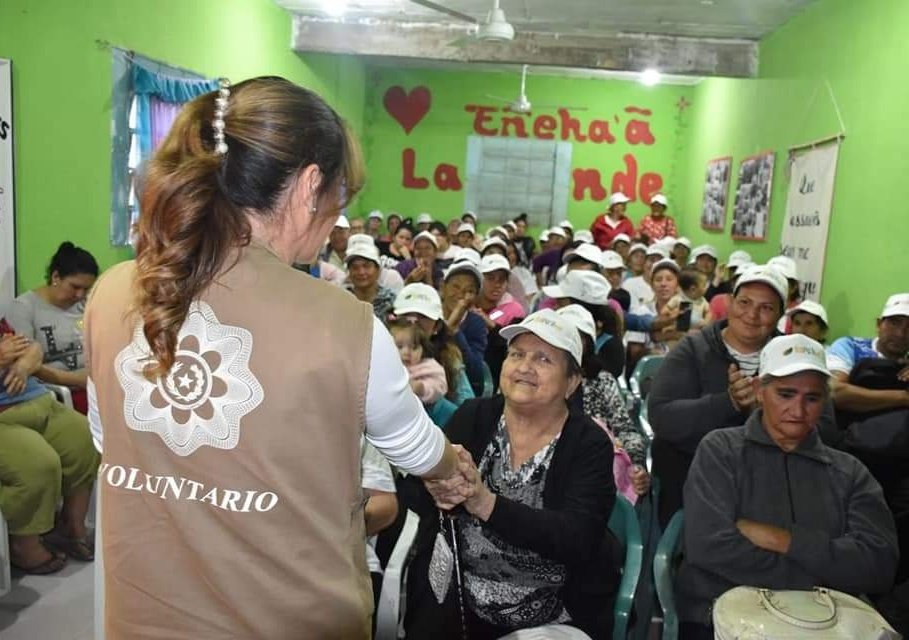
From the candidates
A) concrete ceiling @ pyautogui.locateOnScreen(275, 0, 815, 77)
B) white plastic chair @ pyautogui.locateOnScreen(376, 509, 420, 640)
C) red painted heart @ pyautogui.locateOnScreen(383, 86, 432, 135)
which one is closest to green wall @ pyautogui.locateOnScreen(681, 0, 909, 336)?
concrete ceiling @ pyautogui.locateOnScreen(275, 0, 815, 77)

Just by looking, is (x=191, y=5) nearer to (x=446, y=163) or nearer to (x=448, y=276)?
(x=448, y=276)

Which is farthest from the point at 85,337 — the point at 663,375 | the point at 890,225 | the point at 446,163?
the point at 446,163

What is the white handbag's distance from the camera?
164cm

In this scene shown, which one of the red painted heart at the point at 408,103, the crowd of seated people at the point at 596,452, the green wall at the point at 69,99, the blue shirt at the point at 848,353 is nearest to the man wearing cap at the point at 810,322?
the crowd of seated people at the point at 596,452

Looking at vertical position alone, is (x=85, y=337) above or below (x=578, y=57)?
below

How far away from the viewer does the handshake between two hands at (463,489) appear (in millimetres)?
1358

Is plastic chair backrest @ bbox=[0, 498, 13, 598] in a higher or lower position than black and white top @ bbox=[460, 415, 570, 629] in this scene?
lower

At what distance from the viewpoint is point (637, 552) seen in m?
2.19

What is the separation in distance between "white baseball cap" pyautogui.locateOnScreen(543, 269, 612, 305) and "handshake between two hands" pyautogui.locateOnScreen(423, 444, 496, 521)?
2535 millimetres

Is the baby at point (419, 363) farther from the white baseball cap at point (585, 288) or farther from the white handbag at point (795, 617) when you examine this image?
the white handbag at point (795, 617)

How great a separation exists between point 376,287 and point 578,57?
4.66m

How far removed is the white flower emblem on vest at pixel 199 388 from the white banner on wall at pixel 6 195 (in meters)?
3.44

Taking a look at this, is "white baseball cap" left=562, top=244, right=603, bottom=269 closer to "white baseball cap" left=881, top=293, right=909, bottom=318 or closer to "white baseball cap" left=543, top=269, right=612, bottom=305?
"white baseball cap" left=543, top=269, right=612, bottom=305

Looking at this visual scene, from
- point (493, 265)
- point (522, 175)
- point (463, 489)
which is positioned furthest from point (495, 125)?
point (463, 489)
